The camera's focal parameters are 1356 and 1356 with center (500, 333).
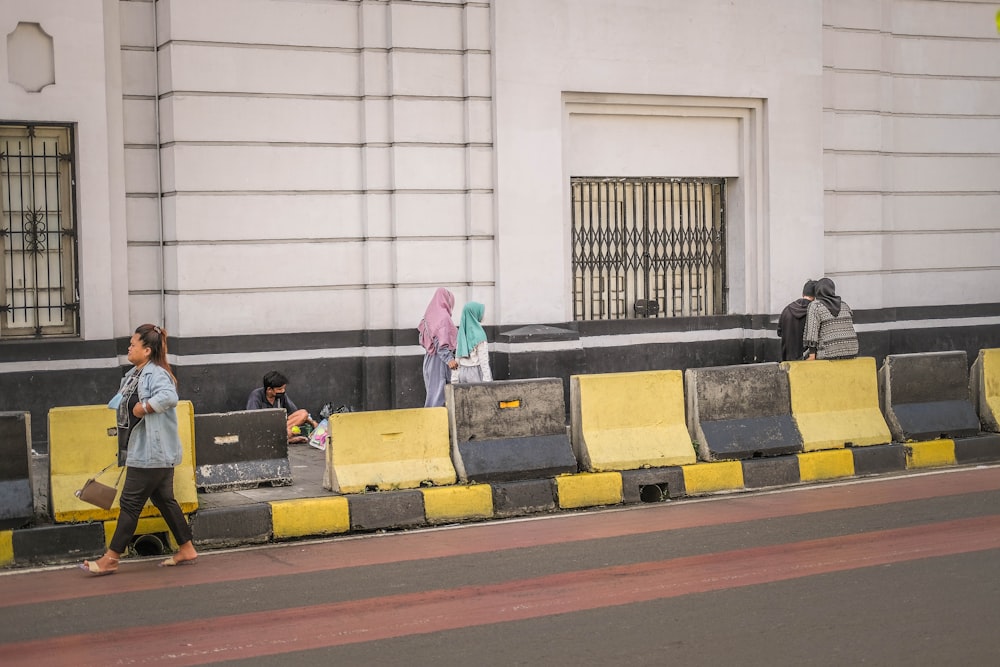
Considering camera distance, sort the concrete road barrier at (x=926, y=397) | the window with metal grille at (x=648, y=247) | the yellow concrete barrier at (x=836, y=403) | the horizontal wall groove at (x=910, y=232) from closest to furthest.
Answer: the yellow concrete barrier at (x=836, y=403) < the concrete road barrier at (x=926, y=397) < the window with metal grille at (x=648, y=247) < the horizontal wall groove at (x=910, y=232)

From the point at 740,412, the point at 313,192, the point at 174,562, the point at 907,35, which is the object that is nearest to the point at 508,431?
the point at 740,412

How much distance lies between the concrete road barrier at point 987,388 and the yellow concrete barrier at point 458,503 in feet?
18.6

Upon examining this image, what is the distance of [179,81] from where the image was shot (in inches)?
561

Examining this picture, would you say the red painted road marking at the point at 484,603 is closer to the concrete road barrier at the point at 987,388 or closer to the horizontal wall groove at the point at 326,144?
the concrete road barrier at the point at 987,388

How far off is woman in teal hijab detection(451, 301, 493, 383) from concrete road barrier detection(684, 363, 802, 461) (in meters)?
2.12

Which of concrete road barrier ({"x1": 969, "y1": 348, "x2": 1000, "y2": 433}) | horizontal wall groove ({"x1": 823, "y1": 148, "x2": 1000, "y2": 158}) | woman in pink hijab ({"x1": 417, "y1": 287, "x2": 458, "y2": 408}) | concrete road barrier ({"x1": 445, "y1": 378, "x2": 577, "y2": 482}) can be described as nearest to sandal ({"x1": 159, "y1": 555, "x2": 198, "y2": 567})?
concrete road barrier ({"x1": 445, "y1": 378, "x2": 577, "y2": 482})

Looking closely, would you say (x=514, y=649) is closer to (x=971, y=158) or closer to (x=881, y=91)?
(x=881, y=91)

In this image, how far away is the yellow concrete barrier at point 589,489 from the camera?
11.3 metres

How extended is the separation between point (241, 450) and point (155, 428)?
6.90 ft

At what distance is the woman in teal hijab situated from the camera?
525 inches

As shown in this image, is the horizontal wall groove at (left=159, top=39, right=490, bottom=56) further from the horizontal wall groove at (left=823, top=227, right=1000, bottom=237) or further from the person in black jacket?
the horizontal wall groove at (left=823, top=227, right=1000, bottom=237)

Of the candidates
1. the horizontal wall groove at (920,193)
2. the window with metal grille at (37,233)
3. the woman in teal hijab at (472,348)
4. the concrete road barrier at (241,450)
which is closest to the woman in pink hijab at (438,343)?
the woman in teal hijab at (472,348)

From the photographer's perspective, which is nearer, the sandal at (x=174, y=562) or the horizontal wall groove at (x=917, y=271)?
the sandal at (x=174, y=562)

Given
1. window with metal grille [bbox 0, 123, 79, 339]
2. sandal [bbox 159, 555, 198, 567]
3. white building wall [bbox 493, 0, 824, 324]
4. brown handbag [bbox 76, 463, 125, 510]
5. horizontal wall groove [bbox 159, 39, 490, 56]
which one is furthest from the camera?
white building wall [bbox 493, 0, 824, 324]
